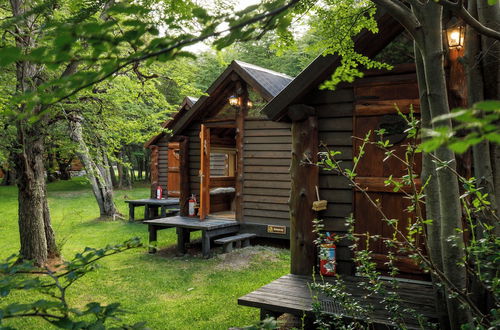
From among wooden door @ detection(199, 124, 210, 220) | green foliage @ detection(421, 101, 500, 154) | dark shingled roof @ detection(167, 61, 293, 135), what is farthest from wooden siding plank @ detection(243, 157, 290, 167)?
green foliage @ detection(421, 101, 500, 154)

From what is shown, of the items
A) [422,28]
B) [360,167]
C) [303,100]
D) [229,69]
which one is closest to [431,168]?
[422,28]

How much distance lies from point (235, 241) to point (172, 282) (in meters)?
2.58

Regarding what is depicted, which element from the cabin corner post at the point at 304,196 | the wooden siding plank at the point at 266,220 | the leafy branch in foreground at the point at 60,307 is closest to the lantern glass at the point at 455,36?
the cabin corner post at the point at 304,196

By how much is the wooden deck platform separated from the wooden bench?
14.2 ft

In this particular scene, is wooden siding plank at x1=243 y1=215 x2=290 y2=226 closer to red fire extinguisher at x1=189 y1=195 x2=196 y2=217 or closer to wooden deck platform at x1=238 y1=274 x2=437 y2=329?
red fire extinguisher at x1=189 y1=195 x2=196 y2=217

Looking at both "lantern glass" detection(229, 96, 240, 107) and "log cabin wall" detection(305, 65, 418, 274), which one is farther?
"lantern glass" detection(229, 96, 240, 107)

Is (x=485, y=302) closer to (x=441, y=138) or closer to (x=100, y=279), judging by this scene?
(x=441, y=138)

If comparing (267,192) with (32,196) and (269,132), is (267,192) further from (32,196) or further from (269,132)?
(32,196)

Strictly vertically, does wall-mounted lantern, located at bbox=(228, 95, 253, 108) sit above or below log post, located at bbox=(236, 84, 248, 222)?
above

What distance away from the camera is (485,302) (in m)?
3.25

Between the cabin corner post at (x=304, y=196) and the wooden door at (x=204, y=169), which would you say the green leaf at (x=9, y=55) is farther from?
the wooden door at (x=204, y=169)

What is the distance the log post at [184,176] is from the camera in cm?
1134

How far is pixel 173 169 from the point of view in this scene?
17.1 m

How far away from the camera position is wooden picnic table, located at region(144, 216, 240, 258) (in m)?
9.41
